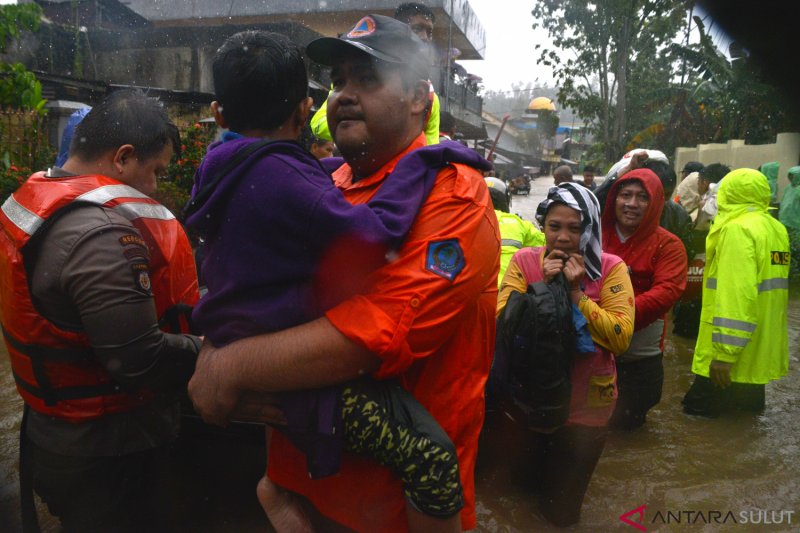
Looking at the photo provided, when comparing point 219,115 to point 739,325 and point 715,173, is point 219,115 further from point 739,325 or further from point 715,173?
point 715,173

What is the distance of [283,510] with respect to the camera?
5.24 ft

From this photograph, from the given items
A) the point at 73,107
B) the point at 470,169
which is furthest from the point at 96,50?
the point at 470,169

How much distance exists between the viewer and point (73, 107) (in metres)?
9.09

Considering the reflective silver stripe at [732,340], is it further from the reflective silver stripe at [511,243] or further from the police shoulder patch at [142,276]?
the police shoulder patch at [142,276]

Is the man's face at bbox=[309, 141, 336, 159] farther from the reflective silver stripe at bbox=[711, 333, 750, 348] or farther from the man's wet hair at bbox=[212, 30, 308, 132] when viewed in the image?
the reflective silver stripe at bbox=[711, 333, 750, 348]

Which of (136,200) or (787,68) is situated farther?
(136,200)

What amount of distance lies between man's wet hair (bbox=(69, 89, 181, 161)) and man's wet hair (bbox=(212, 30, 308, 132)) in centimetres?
80

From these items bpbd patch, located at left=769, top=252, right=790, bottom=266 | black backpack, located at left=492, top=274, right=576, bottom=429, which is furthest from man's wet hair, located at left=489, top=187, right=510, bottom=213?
bpbd patch, located at left=769, top=252, right=790, bottom=266

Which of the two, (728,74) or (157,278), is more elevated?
(728,74)

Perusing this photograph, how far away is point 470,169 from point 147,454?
5.47 ft

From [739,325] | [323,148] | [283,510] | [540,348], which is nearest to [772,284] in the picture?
[739,325]

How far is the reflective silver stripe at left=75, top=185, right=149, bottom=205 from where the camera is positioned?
184 centimetres

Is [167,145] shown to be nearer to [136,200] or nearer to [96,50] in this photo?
[136,200]

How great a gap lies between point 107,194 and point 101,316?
0.44 meters
